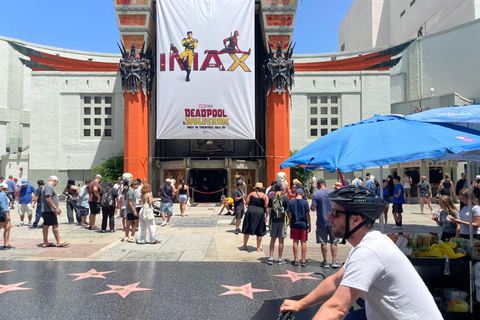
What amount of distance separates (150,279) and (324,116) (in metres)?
21.9

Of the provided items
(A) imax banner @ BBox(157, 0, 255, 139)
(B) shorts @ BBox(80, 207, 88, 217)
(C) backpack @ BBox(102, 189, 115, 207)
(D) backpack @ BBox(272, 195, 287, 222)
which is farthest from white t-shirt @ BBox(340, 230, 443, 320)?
(A) imax banner @ BBox(157, 0, 255, 139)

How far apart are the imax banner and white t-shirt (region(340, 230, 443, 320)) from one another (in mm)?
19705

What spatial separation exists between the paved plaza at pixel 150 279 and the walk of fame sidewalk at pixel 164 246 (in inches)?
1.0

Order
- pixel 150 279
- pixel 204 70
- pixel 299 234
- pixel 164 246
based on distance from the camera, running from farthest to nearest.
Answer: pixel 204 70
pixel 164 246
pixel 299 234
pixel 150 279

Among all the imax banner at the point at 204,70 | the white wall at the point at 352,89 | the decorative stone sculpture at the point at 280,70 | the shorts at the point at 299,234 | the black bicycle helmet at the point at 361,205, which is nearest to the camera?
the black bicycle helmet at the point at 361,205

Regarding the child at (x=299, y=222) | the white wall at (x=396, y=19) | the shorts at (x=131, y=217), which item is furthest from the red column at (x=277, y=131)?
the white wall at (x=396, y=19)

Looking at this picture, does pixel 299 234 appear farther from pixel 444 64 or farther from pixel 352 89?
pixel 444 64

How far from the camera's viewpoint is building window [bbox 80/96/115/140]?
26078 millimetres

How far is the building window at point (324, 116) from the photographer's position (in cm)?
2627

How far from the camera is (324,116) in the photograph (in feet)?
86.6

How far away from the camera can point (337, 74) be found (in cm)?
2614

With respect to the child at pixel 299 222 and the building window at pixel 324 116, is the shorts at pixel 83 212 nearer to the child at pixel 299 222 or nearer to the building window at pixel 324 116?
the child at pixel 299 222

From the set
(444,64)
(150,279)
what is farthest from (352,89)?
(150,279)

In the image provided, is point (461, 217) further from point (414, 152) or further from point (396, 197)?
point (396, 197)
